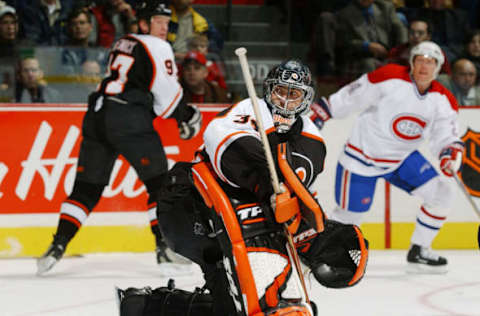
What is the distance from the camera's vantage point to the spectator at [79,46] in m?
5.36

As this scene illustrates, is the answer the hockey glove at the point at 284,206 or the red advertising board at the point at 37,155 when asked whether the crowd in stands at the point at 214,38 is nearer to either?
the red advertising board at the point at 37,155

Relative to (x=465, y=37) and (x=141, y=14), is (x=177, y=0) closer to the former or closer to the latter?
(x=141, y=14)

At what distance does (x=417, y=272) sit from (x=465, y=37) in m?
2.02

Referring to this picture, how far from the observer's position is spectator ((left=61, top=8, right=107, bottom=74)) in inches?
211

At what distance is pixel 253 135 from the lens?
101 inches

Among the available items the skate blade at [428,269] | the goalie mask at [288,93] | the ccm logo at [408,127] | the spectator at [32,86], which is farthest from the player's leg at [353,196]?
the goalie mask at [288,93]

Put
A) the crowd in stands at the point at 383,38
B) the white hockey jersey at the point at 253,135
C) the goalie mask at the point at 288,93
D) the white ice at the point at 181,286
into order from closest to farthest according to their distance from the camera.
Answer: the white hockey jersey at the point at 253,135
the goalie mask at the point at 288,93
the white ice at the point at 181,286
the crowd in stands at the point at 383,38

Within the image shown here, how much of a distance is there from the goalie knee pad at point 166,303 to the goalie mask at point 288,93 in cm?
62

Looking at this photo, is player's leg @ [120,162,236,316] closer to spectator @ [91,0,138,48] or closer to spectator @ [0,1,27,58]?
spectator @ [0,1,27,58]

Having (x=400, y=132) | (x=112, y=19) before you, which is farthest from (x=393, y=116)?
(x=112, y=19)

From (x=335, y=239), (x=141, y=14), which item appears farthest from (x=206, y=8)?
(x=335, y=239)

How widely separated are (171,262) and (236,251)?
2164mm

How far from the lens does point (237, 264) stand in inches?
97.0

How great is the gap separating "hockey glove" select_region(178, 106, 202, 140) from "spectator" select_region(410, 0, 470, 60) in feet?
6.67
